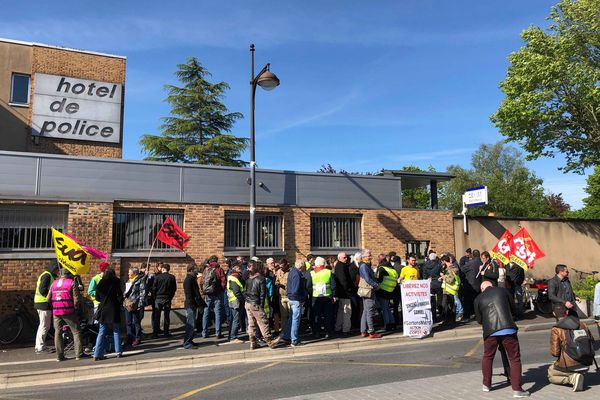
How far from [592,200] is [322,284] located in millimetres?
40954

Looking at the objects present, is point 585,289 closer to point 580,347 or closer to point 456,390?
point 580,347

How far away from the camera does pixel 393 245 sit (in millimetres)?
17094

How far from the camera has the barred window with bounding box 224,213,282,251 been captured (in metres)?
15.2

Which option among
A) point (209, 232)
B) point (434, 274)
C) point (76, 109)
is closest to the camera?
point (434, 274)

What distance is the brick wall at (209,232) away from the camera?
12297 millimetres

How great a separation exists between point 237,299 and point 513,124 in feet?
58.4

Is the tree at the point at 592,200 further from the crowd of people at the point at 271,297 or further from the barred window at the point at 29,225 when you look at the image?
the barred window at the point at 29,225

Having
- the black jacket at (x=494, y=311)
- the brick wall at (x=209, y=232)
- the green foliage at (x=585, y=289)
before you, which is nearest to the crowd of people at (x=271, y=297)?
the brick wall at (x=209, y=232)

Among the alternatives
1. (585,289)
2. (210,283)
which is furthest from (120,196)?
(585,289)

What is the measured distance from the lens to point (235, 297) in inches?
411

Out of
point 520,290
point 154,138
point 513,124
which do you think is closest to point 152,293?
point 520,290

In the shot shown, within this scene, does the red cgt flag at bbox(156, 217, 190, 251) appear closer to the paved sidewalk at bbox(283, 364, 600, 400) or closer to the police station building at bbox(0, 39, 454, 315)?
the police station building at bbox(0, 39, 454, 315)

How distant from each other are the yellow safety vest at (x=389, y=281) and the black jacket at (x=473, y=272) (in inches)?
111

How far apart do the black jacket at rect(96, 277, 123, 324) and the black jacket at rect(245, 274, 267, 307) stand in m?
2.54
